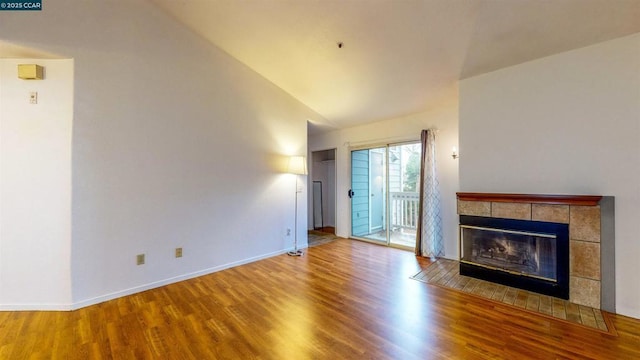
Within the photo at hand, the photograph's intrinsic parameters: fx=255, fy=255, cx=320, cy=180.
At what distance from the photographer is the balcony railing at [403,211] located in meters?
4.96

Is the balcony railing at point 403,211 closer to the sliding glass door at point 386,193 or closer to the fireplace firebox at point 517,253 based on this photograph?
the sliding glass door at point 386,193

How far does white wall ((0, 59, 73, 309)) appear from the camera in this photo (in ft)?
7.73

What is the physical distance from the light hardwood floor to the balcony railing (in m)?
2.17

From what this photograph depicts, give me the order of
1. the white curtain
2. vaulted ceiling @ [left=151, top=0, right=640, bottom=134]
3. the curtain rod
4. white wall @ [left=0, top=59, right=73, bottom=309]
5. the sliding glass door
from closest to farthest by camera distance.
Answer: vaulted ceiling @ [left=151, top=0, right=640, bottom=134]
white wall @ [left=0, top=59, right=73, bottom=309]
the white curtain
the curtain rod
the sliding glass door

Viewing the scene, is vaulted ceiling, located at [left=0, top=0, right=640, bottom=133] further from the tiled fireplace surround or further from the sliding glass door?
the tiled fireplace surround

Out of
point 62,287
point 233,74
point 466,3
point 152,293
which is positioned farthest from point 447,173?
point 62,287

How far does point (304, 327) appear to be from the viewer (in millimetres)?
2111

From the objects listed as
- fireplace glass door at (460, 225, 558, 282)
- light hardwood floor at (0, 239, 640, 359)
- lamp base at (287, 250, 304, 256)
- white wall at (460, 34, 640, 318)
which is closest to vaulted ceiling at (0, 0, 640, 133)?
white wall at (460, 34, 640, 318)

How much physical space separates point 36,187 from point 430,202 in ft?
15.5

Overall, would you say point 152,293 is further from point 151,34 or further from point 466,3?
point 466,3

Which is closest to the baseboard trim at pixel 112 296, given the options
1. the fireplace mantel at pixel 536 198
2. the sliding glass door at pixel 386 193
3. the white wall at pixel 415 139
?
the white wall at pixel 415 139

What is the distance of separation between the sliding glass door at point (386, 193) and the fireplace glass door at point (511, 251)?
4.57ft

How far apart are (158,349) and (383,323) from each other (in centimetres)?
173

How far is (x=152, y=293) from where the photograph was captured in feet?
9.12
